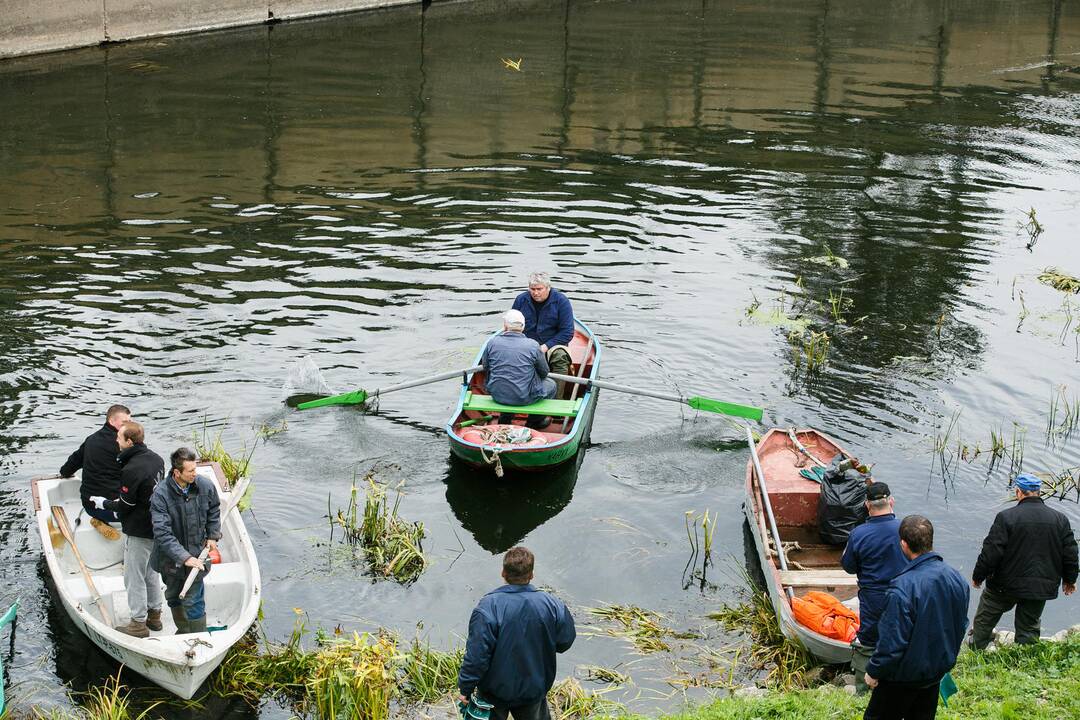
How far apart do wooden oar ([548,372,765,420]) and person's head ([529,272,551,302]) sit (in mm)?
1111

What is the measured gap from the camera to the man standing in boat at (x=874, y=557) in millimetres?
9148

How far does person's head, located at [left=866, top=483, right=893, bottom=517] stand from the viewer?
358 inches

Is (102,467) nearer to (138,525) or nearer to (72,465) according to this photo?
(72,465)

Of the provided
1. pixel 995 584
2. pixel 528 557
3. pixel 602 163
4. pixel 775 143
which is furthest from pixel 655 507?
pixel 775 143

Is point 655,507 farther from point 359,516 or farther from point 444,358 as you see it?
point 444,358

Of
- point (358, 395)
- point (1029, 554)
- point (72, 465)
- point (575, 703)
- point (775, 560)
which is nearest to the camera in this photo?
point (1029, 554)

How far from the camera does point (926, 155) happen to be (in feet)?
86.7

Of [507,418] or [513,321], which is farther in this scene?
[507,418]

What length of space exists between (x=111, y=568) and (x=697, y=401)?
24.6 feet

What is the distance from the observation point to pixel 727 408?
15195mm

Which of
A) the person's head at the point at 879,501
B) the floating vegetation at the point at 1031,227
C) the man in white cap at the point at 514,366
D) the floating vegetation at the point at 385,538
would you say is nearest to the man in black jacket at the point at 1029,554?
the person's head at the point at 879,501

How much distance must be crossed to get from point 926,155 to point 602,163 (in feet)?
24.3

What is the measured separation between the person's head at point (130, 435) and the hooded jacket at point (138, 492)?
0.44 ft

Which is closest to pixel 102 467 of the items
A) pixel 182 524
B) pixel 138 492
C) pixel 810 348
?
pixel 138 492
